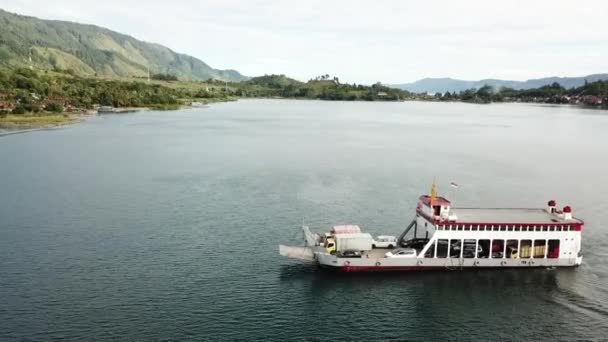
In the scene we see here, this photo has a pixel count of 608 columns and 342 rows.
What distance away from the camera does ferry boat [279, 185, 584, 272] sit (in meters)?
45.8

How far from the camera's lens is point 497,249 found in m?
47.7

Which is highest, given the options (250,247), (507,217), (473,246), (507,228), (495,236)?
(507,217)

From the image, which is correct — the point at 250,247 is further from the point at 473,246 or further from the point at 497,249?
the point at 497,249

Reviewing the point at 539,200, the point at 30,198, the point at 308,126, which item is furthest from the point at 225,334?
the point at 308,126

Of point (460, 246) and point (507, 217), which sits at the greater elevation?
point (507, 217)

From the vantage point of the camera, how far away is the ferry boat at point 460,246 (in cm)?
4575

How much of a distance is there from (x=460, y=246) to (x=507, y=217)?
19.1 feet

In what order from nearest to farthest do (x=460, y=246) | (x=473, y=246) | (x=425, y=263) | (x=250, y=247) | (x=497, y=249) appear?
(x=425, y=263) < (x=460, y=246) < (x=473, y=246) < (x=497, y=249) < (x=250, y=247)

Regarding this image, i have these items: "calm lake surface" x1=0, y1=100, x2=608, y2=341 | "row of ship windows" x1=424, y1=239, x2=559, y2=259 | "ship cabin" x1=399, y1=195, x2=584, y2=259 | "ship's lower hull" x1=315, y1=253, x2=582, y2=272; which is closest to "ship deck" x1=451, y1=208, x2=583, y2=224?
"ship cabin" x1=399, y1=195, x2=584, y2=259

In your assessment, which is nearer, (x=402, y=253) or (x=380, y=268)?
(x=380, y=268)

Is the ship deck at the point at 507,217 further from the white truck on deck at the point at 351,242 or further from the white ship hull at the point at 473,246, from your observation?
the white truck on deck at the point at 351,242

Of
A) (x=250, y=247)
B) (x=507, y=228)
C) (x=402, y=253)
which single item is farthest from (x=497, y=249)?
(x=250, y=247)

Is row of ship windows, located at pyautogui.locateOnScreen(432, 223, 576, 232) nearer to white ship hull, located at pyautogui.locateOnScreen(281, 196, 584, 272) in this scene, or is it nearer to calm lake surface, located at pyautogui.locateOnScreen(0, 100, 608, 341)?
white ship hull, located at pyautogui.locateOnScreen(281, 196, 584, 272)

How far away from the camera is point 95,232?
180 ft
